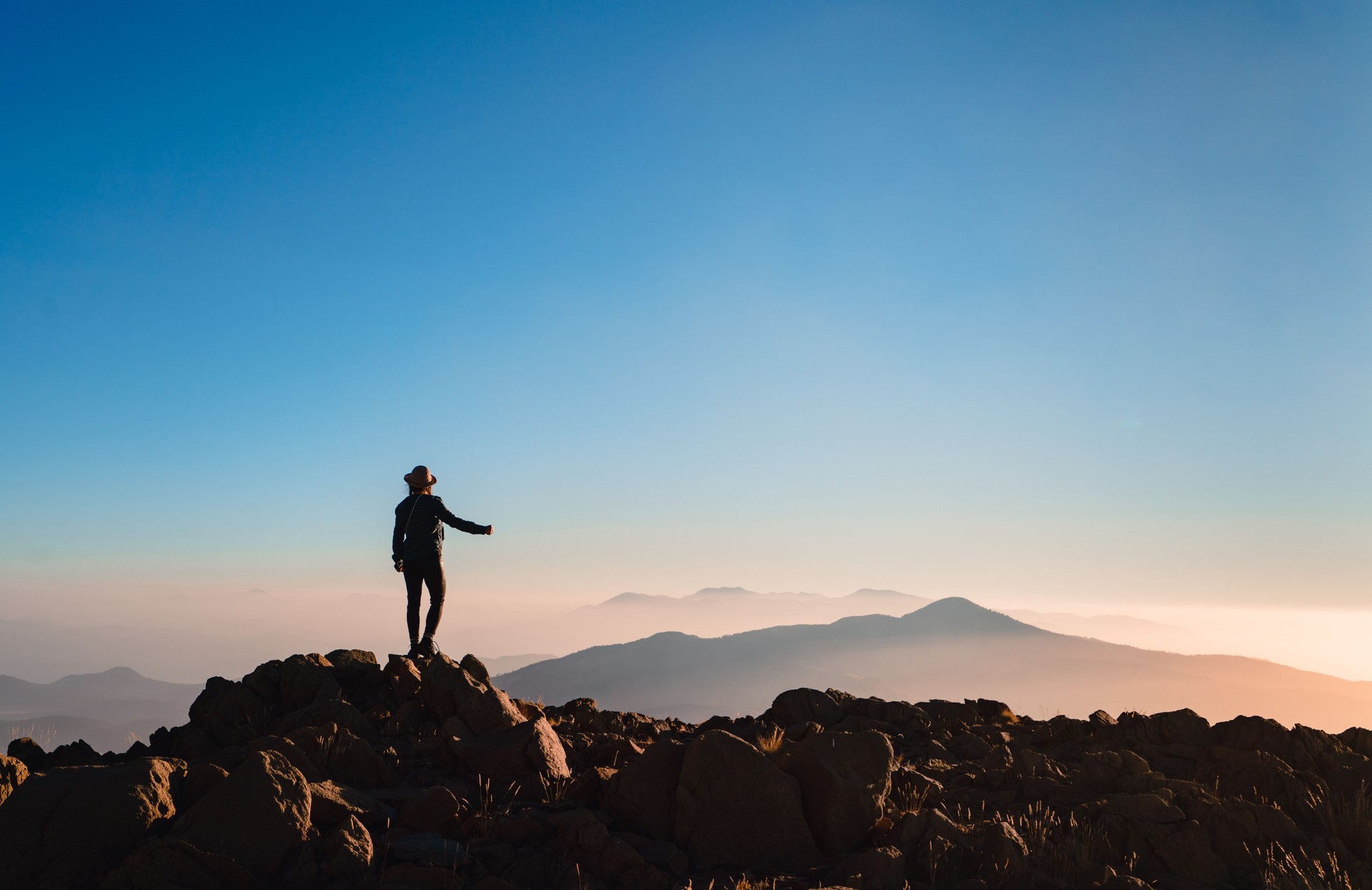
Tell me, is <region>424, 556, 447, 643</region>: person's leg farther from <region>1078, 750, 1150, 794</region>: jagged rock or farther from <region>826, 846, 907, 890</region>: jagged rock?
<region>1078, 750, 1150, 794</region>: jagged rock

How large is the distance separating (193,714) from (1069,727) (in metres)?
13.1

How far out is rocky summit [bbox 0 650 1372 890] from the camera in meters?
6.18

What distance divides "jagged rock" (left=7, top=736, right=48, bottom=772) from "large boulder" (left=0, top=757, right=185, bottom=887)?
4.44m

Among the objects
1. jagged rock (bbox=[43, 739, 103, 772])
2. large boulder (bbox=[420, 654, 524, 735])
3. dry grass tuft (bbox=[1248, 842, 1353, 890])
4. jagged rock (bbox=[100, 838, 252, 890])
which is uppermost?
large boulder (bbox=[420, 654, 524, 735])

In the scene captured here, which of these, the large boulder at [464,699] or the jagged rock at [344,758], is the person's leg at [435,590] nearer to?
the large boulder at [464,699]

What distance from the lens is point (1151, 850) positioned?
7.50 m

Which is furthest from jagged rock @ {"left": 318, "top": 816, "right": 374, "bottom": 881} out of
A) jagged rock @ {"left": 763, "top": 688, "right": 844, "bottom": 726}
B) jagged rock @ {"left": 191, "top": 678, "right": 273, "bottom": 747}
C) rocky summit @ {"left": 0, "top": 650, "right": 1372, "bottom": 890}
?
jagged rock @ {"left": 763, "top": 688, "right": 844, "bottom": 726}

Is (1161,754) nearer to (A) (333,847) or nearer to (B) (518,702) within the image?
(B) (518,702)

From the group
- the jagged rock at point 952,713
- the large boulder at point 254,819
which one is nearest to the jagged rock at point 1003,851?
the large boulder at point 254,819

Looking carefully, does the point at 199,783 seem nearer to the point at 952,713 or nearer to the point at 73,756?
the point at 73,756

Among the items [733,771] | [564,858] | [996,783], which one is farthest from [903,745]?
[564,858]

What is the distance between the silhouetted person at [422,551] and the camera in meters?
13.0

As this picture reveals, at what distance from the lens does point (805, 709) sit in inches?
528

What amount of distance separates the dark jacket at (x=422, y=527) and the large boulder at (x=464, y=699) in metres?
3.05
